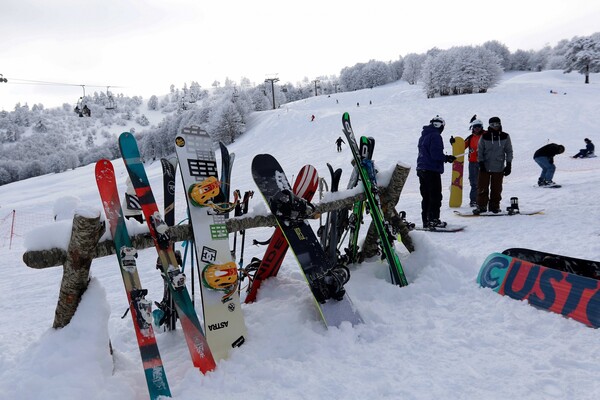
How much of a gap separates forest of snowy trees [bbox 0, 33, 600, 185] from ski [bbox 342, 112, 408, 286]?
168 centimetres

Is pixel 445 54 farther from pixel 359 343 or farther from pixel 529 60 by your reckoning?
pixel 359 343

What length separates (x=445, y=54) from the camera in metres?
57.2

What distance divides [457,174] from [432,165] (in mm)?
2178

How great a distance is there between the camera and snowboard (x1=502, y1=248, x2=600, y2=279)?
3.20 metres

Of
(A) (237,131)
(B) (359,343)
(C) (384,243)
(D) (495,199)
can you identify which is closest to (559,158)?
(D) (495,199)

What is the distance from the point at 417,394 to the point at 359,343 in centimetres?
68

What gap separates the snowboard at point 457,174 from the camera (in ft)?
26.0

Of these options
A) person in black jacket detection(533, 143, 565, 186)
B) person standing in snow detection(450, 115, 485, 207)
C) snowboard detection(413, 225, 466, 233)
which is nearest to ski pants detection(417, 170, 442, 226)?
snowboard detection(413, 225, 466, 233)

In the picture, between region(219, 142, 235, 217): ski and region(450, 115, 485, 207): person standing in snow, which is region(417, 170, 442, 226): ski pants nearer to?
region(450, 115, 485, 207): person standing in snow

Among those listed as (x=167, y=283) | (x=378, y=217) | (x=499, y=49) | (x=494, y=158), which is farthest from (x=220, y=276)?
(x=499, y=49)

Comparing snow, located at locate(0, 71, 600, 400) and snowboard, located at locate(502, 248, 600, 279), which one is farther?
snowboard, located at locate(502, 248, 600, 279)

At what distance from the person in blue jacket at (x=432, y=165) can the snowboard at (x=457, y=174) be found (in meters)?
1.66

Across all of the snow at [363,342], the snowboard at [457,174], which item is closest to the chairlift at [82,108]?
the snow at [363,342]

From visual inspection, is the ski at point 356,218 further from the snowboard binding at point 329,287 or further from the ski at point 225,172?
the ski at point 225,172
